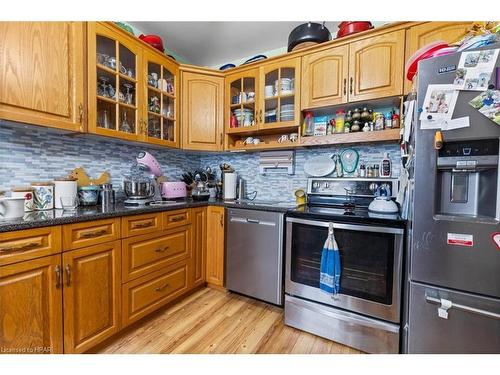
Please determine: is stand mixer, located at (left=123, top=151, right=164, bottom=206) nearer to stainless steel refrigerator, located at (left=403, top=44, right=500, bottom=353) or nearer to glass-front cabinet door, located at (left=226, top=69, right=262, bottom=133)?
glass-front cabinet door, located at (left=226, top=69, right=262, bottom=133)

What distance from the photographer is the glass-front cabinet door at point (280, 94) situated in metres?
1.90

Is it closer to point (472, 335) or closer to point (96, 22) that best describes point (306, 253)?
point (472, 335)

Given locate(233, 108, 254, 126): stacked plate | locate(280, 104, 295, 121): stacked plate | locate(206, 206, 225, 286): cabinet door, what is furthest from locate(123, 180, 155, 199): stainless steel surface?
locate(280, 104, 295, 121): stacked plate

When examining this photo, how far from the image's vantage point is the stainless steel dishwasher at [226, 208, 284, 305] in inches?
68.0

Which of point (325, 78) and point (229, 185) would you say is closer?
point (325, 78)

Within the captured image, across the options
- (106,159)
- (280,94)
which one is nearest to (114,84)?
(106,159)

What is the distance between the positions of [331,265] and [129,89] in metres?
2.02

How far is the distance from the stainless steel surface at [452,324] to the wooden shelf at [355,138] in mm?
995

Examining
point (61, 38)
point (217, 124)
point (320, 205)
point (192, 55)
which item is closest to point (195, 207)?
point (217, 124)

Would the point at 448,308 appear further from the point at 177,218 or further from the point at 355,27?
the point at 355,27

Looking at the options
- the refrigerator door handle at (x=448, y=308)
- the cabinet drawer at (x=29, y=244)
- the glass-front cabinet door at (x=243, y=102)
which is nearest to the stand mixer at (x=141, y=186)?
the cabinet drawer at (x=29, y=244)

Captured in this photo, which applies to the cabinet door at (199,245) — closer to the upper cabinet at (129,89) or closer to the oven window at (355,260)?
the upper cabinet at (129,89)

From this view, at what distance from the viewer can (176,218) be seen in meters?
1.79

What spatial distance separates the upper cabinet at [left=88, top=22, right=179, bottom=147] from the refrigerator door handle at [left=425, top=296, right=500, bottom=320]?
7.03 ft
